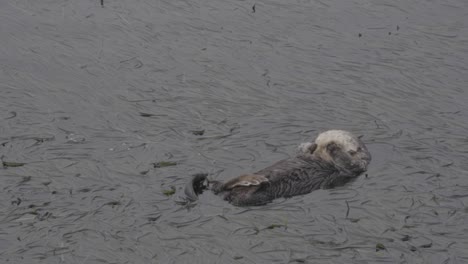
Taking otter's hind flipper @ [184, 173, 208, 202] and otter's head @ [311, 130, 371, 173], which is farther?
Answer: otter's head @ [311, 130, 371, 173]

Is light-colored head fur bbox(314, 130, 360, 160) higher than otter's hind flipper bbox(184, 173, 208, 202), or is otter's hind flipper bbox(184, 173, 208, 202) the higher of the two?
light-colored head fur bbox(314, 130, 360, 160)

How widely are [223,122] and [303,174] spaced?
154 cm

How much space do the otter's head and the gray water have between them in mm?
151

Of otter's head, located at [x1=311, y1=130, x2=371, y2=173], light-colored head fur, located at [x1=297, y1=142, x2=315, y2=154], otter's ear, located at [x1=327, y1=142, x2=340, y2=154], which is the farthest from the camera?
otter's ear, located at [x1=327, y1=142, x2=340, y2=154]

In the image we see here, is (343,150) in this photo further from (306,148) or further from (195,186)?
(195,186)

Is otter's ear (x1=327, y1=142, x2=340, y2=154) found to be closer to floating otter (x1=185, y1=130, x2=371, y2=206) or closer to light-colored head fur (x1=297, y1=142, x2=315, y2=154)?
floating otter (x1=185, y1=130, x2=371, y2=206)

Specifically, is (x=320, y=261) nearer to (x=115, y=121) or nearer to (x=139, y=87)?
A: (x=115, y=121)

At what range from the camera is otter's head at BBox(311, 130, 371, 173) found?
8.77m

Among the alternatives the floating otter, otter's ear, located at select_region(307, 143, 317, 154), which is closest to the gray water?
the floating otter

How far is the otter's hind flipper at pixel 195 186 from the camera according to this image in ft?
25.1

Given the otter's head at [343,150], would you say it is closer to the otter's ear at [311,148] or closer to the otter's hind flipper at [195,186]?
the otter's ear at [311,148]

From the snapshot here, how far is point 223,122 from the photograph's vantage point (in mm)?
9430

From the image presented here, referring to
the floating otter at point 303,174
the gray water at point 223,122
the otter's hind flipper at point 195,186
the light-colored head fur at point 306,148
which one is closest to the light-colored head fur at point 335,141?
the floating otter at point 303,174

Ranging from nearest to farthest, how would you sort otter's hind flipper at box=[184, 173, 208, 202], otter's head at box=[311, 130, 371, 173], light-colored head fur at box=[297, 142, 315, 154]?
otter's hind flipper at box=[184, 173, 208, 202] < light-colored head fur at box=[297, 142, 315, 154] < otter's head at box=[311, 130, 371, 173]
